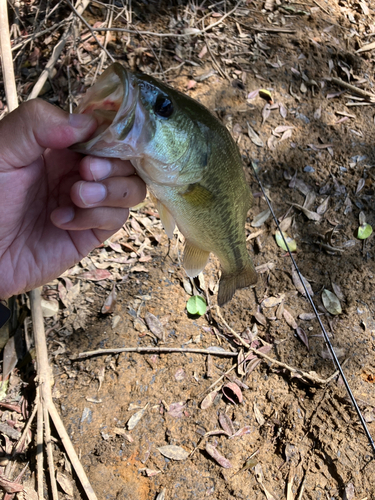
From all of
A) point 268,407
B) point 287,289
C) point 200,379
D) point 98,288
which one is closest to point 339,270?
point 287,289

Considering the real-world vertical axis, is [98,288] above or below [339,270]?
above

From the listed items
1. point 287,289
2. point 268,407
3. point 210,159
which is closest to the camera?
point 210,159

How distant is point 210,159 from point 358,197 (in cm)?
269

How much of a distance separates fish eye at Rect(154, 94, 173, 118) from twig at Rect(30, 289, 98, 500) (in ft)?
5.27

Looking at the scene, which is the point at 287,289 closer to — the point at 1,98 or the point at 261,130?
the point at 261,130

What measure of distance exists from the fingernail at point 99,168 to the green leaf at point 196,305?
5.19 feet

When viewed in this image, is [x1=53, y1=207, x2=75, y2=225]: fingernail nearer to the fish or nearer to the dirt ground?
the fish

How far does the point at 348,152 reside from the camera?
3811 millimetres

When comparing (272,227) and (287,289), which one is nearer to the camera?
(287,289)

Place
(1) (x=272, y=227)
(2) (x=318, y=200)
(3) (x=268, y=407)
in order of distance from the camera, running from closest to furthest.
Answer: (3) (x=268, y=407) → (1) (x=272, y=227) → (2) (x=318, y=200)

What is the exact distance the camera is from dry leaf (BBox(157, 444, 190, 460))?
2236mm

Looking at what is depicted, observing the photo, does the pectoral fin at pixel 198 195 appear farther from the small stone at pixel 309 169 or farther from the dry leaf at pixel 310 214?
the small stone at pixel 309 169

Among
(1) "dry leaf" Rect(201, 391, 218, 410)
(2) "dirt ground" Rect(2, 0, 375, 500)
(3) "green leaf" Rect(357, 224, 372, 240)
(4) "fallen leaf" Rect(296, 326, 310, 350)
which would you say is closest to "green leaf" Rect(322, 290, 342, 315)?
(2) "dirt ground" Rect(2, 0, 375, 500)

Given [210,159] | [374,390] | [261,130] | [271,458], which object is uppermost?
[210,159]
